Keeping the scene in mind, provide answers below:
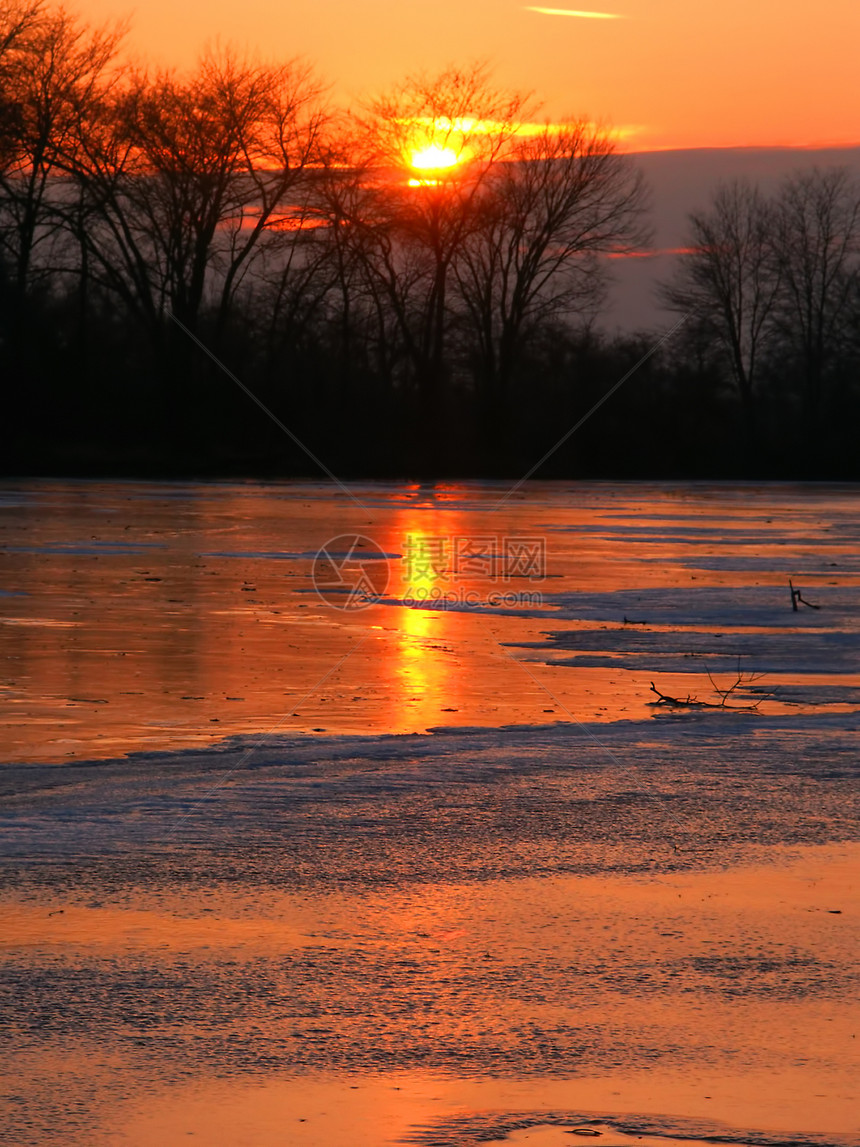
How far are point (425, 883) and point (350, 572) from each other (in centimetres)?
1559

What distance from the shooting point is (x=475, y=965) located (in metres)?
5.45

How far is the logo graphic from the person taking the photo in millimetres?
18656

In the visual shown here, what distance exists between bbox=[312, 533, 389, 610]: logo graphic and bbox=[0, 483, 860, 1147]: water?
2852 mm

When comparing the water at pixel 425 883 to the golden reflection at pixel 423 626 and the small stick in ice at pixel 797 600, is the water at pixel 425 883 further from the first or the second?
the small stick in ice at pixel 797 600

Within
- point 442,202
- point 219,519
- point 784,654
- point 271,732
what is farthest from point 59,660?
point 442,202

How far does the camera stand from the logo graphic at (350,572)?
61.2 feet

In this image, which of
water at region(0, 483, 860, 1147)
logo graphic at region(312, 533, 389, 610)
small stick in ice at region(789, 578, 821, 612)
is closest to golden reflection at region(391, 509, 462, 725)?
water at region(0, 483, 860, 1147)

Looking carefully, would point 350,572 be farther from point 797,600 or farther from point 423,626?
point 797,600

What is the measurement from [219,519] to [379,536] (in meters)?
5.81

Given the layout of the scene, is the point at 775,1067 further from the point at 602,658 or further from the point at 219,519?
the point at 219,519

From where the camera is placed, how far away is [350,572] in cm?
2202

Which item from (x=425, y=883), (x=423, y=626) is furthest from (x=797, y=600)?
(x=425, y=883)

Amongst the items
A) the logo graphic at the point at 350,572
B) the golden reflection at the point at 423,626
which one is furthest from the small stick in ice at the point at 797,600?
the logo graphic at the point at 350,572

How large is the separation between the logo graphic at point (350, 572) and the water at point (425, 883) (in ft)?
9.36
